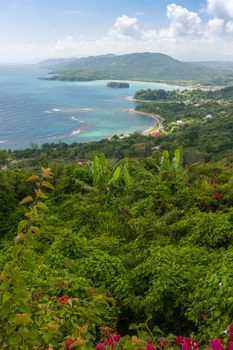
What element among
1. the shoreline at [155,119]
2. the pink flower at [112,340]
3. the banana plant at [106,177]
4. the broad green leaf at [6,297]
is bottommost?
the shoreline at [155,119]

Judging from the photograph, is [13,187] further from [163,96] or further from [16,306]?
[163,96]

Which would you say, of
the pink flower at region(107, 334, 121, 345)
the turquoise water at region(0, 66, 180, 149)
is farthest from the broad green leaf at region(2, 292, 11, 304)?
the turquoise water at region(0, 66, 180, 149)

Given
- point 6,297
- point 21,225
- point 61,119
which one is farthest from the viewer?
point 61,119

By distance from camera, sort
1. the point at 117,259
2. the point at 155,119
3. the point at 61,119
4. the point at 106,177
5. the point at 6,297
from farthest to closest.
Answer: the point at 155,119 < the point at 61,119 < the point at 106,177 < the point at 117,259 < the point at 6,297

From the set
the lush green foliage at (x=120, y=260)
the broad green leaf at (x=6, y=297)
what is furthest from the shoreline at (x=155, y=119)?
the broad green leaf at (x=6, y=297)

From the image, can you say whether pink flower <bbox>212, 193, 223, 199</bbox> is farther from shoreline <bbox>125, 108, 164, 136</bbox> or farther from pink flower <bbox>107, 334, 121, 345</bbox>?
shoreline <bbox>125, 108, 164, 136</bbox>

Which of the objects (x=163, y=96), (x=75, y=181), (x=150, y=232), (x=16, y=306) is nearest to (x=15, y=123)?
(x=163, y=96)

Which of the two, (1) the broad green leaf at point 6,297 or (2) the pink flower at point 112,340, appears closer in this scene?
(1) the broad green leaf at point 6,297

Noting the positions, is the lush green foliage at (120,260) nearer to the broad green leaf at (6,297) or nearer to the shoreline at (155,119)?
the broad green leaf at (6,297)

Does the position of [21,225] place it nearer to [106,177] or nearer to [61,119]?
[106,177]

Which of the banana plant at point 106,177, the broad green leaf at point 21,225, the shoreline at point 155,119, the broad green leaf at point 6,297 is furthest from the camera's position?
the shoreline at point 155,119

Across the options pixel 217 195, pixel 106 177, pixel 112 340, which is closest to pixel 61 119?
pixel 106 177
